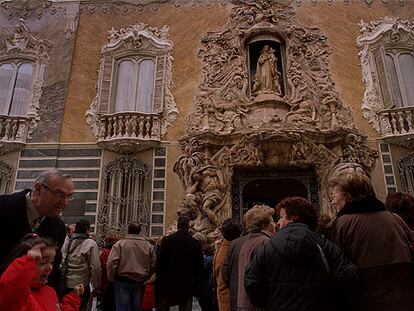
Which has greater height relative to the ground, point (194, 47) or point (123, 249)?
point (194, 47)

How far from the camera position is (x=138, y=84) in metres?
13.0

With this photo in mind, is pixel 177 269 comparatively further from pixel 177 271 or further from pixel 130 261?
pixel 130 261

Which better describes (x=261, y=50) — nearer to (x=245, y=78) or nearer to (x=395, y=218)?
(x=245, y=78)

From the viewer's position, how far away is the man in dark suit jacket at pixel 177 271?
5391 mm

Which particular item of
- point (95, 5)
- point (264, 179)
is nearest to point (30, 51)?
point (95, 5)

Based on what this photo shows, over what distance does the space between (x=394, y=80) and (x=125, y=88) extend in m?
8.43

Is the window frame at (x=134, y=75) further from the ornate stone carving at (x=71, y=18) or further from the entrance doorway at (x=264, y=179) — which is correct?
the entrance doorway at (x=264, y=179)

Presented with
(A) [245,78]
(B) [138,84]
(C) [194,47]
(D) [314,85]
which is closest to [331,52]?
(D) [314,85]

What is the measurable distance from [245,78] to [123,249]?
821cm

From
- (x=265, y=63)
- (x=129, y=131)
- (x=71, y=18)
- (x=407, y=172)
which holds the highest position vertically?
(x=71, y=18)

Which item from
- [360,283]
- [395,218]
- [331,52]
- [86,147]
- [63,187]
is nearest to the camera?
[360,283]

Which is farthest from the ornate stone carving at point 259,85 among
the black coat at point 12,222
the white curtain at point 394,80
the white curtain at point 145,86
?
the black coat at point 12,222

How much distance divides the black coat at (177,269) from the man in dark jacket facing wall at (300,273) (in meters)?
2.62

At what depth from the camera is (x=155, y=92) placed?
12.6 metres
